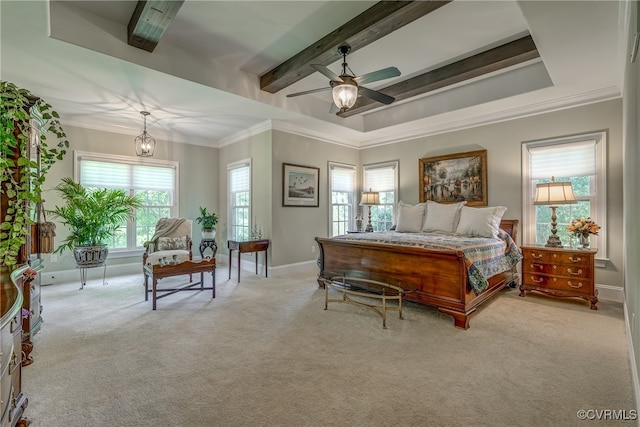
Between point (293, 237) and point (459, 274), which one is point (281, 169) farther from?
point (459, 274)

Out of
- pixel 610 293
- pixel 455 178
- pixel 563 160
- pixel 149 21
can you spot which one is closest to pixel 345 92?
pixel 149 21

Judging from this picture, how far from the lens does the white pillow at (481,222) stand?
3951 mm

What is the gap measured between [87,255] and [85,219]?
549mm

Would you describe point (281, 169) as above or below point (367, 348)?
above

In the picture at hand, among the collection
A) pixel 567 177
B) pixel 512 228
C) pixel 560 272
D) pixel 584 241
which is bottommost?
pixel 560 272

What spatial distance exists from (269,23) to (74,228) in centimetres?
421

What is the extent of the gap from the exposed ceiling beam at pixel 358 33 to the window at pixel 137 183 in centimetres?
326

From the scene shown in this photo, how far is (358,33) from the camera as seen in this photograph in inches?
113

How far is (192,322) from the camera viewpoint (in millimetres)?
3025

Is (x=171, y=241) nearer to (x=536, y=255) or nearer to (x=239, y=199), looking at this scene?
(x=239, y=199)

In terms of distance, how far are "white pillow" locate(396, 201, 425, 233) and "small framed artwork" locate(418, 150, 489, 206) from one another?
693mm

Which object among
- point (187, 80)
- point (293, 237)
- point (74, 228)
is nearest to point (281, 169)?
point (293, 237)

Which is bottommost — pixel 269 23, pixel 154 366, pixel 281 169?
pixel 154 366

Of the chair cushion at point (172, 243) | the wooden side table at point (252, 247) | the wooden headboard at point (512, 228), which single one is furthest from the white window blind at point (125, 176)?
the wooden headboard at point (512, 228)
